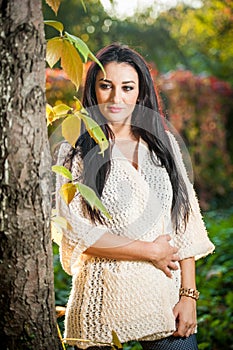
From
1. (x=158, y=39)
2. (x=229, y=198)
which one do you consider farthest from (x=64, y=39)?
(x=158, y=39)

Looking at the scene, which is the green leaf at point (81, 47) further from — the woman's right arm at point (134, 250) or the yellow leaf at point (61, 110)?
the woman's right arm at point (134, 250)

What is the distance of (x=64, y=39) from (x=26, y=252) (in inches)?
18.6

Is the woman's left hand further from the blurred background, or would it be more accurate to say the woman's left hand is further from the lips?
the blurred background

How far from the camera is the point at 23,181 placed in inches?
46.9

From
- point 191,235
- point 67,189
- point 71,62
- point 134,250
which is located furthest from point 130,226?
point 71,62

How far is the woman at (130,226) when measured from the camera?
6.13 ft

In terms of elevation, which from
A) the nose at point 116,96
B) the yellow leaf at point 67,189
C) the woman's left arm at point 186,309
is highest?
the nose at point 116,96

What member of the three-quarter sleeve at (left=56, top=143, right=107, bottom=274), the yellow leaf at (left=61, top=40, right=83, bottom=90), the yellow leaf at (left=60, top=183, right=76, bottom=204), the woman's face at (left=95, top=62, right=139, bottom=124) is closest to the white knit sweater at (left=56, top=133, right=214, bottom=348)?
the three-quarter sleeve at (left=56, top=143, right=107, bottom=274)

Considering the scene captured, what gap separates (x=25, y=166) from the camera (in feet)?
3.90

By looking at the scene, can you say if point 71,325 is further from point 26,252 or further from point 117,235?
point 26,252

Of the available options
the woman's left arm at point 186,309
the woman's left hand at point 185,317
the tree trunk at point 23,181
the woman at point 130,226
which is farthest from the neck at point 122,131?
the tree trunk at point 23,181

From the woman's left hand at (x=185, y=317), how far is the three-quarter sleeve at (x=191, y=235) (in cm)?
14

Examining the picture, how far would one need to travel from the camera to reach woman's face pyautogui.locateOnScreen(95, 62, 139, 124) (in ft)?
6.55

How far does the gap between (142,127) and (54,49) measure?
78 centimetres
